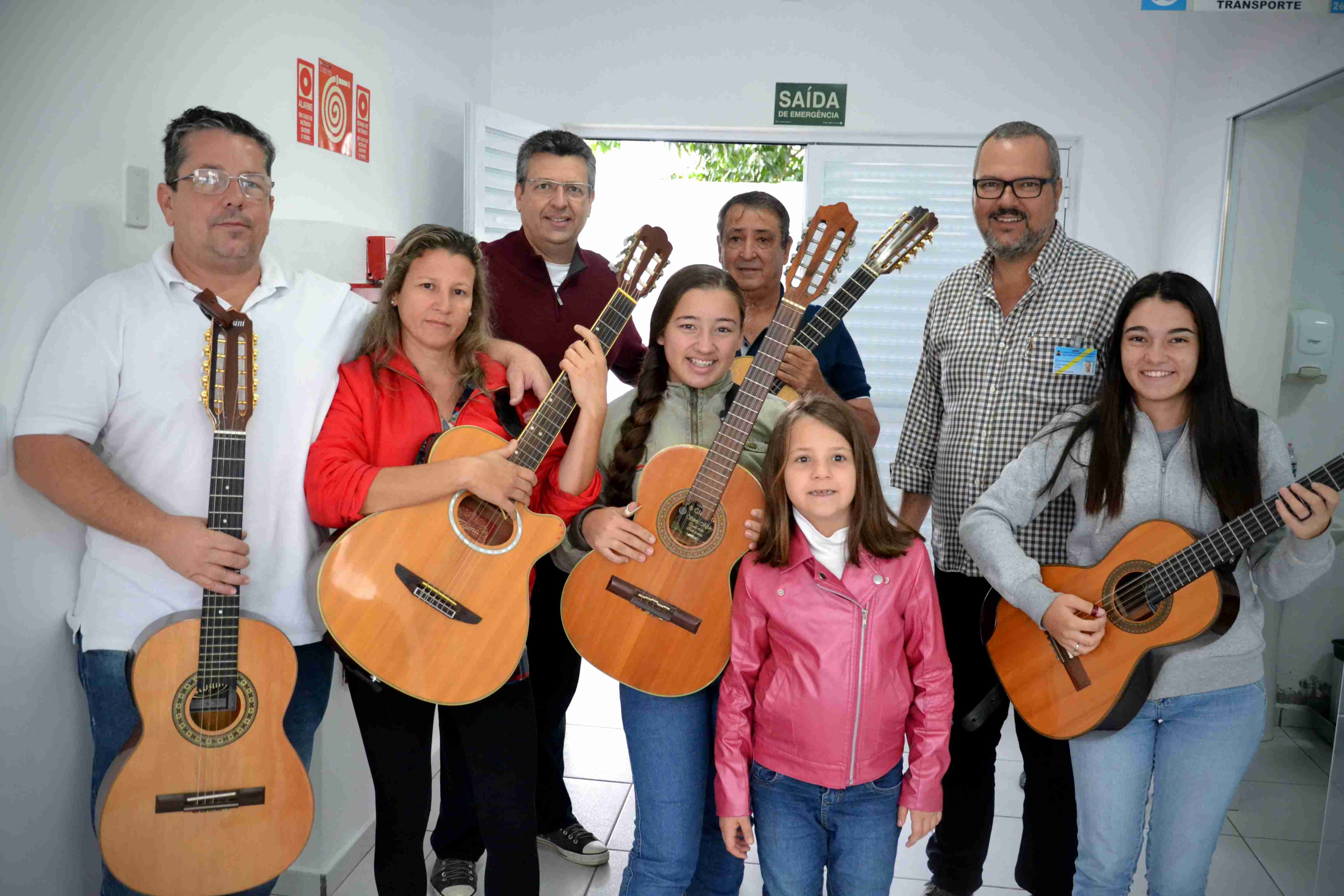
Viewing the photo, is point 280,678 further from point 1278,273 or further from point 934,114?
point 934,114

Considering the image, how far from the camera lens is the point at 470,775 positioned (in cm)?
205

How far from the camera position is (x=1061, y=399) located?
227 cm

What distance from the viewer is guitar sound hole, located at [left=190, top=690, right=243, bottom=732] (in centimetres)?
177

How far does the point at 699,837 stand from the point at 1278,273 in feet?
10.5

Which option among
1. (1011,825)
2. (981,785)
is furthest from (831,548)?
(1011,825)

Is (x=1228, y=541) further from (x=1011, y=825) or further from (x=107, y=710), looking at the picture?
(x=107, y=710)

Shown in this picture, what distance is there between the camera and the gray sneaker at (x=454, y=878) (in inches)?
101

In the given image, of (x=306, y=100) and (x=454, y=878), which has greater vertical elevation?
(x=306, y=100)

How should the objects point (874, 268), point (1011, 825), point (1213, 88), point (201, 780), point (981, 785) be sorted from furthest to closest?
point (1213, 88) < point (1011, 825) < point (981, 785) < point (874, 268) < point (201, 780)

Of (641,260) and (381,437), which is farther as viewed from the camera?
(641,260)

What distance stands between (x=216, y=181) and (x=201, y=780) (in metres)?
1.13

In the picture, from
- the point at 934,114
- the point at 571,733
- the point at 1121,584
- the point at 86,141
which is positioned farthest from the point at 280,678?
the point at 934,114

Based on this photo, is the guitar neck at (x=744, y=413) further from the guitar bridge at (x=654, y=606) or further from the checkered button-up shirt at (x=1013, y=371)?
the checkered button-up shirt at (x=1013, y=371)

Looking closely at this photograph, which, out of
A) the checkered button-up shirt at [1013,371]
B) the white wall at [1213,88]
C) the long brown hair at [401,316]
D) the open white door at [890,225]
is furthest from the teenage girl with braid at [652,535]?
the open white door at [890,225]
